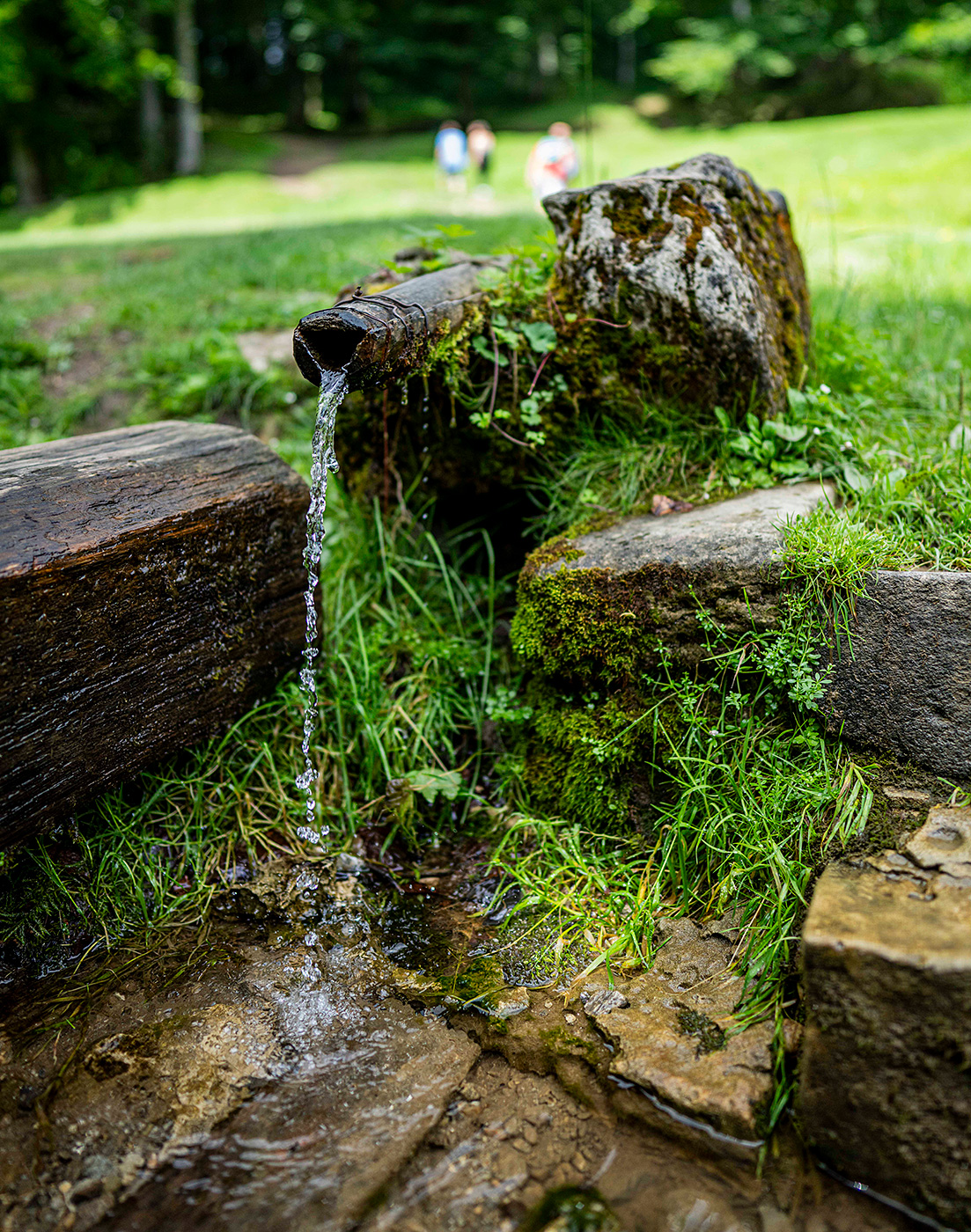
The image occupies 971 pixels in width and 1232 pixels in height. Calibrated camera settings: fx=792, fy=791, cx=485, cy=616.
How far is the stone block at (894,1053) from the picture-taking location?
1.58 metres

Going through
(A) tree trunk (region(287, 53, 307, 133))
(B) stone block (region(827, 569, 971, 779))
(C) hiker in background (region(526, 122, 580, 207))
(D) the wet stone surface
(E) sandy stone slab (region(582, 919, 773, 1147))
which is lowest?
(D) the wet stone surface

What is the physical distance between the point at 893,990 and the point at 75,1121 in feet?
6.22

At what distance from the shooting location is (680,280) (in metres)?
2.86

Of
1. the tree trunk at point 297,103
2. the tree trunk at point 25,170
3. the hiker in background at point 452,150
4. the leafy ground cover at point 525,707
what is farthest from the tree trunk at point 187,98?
the leafy ground cover at point 525,707

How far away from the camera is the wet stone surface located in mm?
1680

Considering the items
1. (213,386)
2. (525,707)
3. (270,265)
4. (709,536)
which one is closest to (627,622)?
(709,536)

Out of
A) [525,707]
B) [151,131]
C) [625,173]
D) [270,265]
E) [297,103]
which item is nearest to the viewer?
[525,707]

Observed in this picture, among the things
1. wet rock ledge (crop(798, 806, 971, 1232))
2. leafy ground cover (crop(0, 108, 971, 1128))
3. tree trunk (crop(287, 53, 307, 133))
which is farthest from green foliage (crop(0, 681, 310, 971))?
tree trunk (crop(287, 53, 307, 133))

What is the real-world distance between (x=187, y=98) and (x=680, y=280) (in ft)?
67.4

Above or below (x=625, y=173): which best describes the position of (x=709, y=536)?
below

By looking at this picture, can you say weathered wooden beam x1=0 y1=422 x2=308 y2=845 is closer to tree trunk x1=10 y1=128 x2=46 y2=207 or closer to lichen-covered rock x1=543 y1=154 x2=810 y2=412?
lichen-covered rock x1=543 y1=154 x2=810 y2=412

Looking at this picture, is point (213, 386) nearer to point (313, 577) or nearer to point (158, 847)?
point (313, 577)

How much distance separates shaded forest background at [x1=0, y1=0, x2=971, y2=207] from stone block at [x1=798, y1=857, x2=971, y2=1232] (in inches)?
780

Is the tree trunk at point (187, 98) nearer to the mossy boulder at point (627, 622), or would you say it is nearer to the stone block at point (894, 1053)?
the mossy boulder at point (627, 622)
